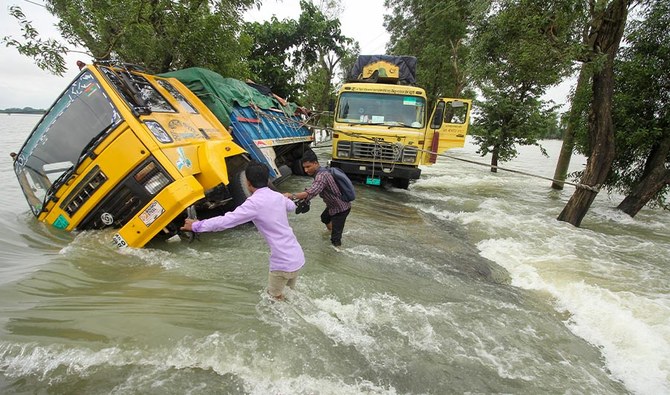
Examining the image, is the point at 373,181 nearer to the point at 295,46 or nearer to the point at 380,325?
the point at 380,325

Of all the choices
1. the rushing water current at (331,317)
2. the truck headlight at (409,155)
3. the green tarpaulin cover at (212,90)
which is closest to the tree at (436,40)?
the truck headlight at (409,155)

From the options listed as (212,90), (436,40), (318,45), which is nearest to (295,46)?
(318,45)

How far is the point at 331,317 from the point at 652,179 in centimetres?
892

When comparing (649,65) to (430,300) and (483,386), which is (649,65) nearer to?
(430,300)

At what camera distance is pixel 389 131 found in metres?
8.57

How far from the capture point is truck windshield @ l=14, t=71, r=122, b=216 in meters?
4.33

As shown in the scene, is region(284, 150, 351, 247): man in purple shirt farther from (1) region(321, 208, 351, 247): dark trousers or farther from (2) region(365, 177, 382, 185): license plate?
(2) region(365, 177, 382, 185): license plate

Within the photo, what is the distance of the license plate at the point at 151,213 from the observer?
13.1ft

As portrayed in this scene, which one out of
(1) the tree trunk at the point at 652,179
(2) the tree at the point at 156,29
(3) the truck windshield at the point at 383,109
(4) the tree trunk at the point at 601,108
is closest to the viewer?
(4) the tree trunk at the point at 601,108

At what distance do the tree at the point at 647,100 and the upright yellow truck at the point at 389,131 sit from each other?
345 cm

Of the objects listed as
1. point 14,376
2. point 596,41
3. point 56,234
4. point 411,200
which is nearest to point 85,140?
→ point 56,234

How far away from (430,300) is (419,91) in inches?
254

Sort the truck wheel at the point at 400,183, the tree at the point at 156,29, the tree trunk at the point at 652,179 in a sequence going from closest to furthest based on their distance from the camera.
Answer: the tree at the point at 156,29 < the tree trunk at the point at 652,179 < the truck wheel at the point at 400,183

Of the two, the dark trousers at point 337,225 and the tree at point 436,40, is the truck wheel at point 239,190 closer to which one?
the dark trousers at point 337,225
